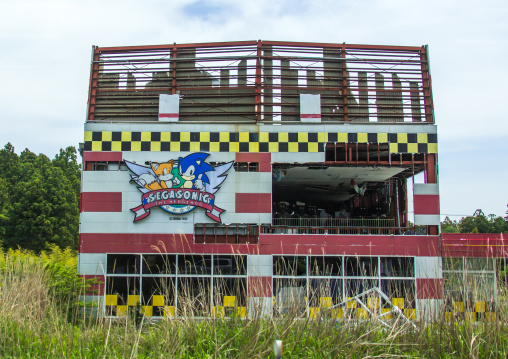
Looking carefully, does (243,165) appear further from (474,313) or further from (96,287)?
(474,313)

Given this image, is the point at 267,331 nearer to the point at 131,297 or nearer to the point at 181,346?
the point at 181,346

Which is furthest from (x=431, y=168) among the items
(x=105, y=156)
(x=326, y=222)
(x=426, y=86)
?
(x=105, y=156)

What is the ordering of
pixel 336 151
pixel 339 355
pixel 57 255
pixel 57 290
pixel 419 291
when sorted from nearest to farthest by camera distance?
pixel 339 355 → pixel 57 290 → pixel 419 291 → pixel 336 151 → pixel 57 255

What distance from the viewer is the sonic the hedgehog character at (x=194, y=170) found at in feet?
55.6

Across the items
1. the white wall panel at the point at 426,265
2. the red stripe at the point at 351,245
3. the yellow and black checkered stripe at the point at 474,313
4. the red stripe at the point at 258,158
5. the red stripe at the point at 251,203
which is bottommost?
the yellow and black checkered stripe at the point at 474,313

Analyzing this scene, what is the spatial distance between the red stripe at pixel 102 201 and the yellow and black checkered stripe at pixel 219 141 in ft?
5.22

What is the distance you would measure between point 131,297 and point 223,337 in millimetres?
9189

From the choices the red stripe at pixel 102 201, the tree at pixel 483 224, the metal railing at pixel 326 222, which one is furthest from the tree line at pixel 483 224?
the red stripe at pixel 102 201

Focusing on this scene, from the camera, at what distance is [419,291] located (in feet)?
53.6

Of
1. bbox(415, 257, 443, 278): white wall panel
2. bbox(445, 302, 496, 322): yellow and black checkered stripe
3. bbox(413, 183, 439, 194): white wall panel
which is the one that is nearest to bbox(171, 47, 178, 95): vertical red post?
bbox(413, 183, 439, 194): white wall panel

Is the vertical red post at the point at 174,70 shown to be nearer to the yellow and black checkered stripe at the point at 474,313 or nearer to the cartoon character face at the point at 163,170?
the cartoon character face at the point at 163,170

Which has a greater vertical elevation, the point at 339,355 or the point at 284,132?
the point at 284,132

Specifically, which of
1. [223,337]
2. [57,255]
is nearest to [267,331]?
[223,337]

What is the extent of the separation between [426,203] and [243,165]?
638 cm
